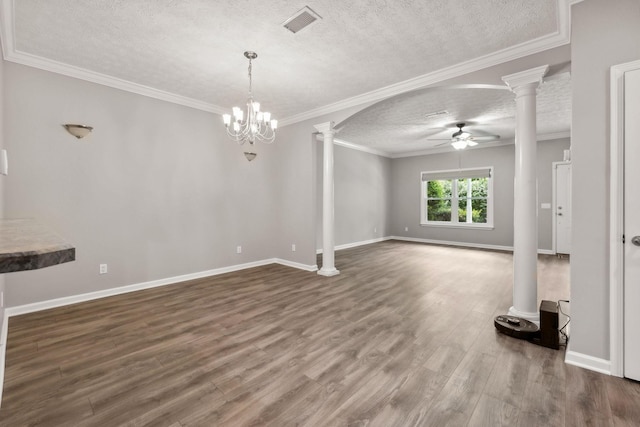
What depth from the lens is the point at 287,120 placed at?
17.6 feet

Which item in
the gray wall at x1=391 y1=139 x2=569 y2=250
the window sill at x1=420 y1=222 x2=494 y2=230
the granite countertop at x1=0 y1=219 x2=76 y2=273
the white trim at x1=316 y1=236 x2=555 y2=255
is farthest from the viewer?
the window sill at x1=420 y1=222 x2=494 y2=230

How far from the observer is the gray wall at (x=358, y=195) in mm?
7312

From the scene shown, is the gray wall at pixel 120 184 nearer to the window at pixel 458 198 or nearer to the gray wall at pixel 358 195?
the gray wall at pixel 358 195

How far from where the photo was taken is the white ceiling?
7.73ft

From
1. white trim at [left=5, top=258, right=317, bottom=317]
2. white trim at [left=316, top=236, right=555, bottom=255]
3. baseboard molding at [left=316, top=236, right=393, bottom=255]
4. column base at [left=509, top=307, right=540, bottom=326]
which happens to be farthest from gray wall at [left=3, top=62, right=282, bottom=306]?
column base at [left=509, top=307, right=540, bottom=326]

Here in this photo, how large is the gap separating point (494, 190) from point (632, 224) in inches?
240

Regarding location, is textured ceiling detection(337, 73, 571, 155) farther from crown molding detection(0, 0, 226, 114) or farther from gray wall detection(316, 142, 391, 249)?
crown molding detection(0, 0, 226, 114)

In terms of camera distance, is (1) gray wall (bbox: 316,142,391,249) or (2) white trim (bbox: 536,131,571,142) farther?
(1) gray wall (bbox: 316,142,391,249)

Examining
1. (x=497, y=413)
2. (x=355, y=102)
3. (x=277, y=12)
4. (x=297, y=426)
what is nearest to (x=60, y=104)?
(x=277, y=12)

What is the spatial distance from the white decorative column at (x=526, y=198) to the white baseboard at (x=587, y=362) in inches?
25.2

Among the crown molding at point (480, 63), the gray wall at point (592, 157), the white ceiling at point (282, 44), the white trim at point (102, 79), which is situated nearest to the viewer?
the gray wall at point (592, 157)

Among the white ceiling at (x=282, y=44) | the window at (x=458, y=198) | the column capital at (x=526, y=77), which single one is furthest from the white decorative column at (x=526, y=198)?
the window at (x=458, y=198)

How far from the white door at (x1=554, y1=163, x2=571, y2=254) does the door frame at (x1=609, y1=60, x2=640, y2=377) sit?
5506 millimetres

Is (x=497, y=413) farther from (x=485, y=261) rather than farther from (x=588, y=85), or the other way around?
(x=485, y=261)
